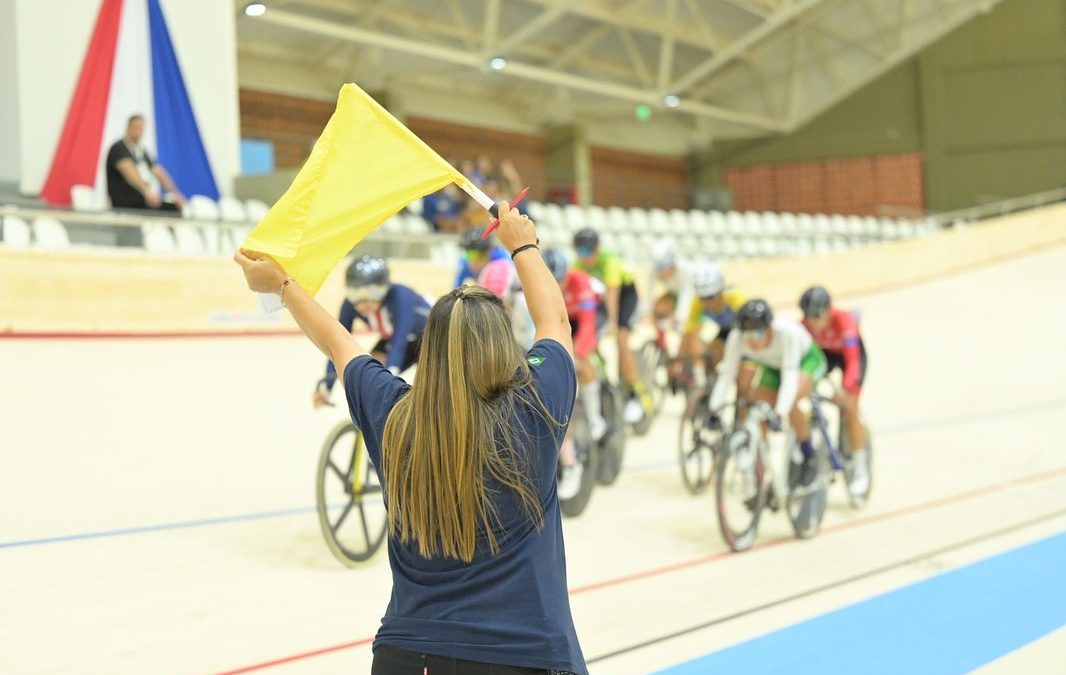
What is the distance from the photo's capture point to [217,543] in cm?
480

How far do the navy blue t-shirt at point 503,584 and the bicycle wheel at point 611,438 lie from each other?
464 centimetres

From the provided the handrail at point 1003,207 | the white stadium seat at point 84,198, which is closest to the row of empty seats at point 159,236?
the white stadium seat at point 84,198

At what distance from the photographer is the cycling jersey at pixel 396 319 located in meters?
4.47

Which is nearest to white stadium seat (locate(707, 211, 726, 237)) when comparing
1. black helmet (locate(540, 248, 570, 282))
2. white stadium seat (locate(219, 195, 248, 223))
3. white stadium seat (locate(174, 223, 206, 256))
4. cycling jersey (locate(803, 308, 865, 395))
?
white stadium seat (locate(219, 195, 248, 223))

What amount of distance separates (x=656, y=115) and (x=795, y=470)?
2146 centimetres

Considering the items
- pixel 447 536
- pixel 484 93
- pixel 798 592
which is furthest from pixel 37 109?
pixel 484 93

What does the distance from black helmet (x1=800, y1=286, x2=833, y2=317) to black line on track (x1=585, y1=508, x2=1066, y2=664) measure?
126 cm

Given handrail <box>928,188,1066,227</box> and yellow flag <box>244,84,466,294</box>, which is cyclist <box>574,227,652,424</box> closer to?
yellow flag <box>244,84,466,294</box>

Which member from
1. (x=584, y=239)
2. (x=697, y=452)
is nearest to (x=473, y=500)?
(x=697, y=452)

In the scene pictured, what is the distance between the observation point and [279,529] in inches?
201

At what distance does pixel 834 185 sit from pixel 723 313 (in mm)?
21179

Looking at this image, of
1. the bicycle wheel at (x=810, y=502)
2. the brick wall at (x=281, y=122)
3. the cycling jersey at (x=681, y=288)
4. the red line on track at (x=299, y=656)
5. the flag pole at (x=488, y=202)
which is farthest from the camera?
the brick wall at (x=281, y=122)

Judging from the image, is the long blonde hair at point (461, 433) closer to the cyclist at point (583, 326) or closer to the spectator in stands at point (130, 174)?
the cyclist at point (583, 326)

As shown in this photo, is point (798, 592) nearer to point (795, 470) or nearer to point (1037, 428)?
point (795, 470)
